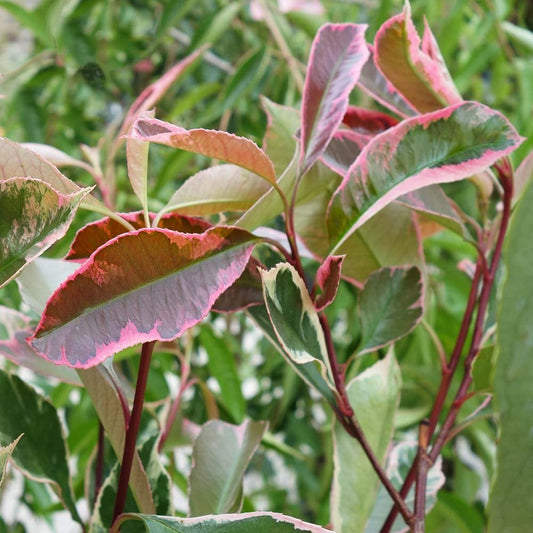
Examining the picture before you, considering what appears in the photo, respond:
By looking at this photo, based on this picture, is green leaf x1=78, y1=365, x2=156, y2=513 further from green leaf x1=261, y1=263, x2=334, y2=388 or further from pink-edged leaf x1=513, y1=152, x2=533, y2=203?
pink-edged leaf x1=513, y1=152, x2=533, y2=203

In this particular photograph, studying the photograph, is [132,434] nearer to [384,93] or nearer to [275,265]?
[275,265]

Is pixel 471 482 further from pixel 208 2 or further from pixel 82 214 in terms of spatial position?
pixel 208 2

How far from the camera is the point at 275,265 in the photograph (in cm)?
23

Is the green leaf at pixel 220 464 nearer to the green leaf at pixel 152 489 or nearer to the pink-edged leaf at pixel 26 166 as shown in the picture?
the green leaf at pixel 152 489

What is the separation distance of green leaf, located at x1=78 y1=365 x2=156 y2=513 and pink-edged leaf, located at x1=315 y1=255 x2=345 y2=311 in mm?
73

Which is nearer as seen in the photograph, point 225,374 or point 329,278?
point 329,278

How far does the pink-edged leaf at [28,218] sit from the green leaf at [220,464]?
0.15 meters

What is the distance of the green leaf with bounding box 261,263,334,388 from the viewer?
0.21 metres

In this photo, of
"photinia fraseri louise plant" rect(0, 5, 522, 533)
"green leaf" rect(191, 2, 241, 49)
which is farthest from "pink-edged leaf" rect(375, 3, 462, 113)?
"green leaf" rect(191, 2, 241, 49)

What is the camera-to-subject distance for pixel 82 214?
691 millimetres

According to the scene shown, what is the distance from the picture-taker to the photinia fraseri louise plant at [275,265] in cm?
19

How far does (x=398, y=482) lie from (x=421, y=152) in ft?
0.55

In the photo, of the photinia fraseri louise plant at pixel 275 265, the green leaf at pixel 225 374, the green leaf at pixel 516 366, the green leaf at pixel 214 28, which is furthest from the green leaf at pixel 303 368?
the green leaf at pixel 214 28

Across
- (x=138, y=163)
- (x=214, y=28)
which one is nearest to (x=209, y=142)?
(x=138, y=163)
